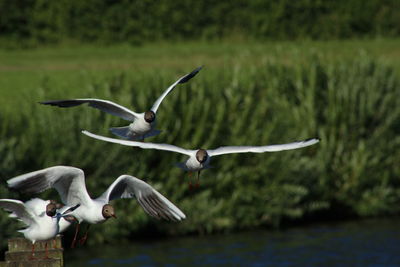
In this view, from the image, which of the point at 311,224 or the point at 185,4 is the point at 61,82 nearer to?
the point at 185,4

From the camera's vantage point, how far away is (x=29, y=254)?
47.8 ft

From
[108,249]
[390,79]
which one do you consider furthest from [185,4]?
[108,249]

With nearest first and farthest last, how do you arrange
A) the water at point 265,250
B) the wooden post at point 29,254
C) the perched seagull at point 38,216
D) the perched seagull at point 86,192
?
the wooden post at point 29,254
the perched seagull at point 38,216
the perched seagull at point 86,192
the water at point 265,250

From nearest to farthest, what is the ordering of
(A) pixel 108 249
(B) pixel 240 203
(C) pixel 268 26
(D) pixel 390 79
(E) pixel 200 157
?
1. (E) pixel 200 157
2. (A) pixel 108 249
3. (B) pixel 240 203
4. (D) pixel 390 79
5. (C) pixel 268 26

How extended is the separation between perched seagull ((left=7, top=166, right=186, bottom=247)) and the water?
12104mm

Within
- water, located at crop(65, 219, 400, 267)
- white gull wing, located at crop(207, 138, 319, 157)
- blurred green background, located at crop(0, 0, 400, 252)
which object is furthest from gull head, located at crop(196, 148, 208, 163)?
water, located at crop(65, 219, 400, 267)

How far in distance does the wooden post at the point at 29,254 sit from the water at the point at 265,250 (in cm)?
1345

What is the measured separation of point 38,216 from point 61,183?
996 millimetres

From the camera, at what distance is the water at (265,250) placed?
29.4 m

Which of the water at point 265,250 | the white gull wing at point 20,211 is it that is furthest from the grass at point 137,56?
the white gull wing at point 20,211

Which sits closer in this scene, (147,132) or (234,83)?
(147,132)

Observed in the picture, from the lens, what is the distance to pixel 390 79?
33844 millimetres

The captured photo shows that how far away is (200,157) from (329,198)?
1701 centimetres

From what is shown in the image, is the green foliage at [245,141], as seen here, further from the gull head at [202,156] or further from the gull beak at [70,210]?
the gull beak at [70,210]
